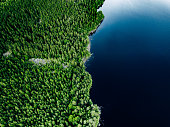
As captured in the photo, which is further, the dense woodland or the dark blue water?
the dark blue water

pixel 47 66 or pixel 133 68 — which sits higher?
pixel 133 68

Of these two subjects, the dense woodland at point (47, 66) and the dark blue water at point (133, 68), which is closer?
the dense woodland at point (47, 66)

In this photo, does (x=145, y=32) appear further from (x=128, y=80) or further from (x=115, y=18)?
(x=128, y=80)

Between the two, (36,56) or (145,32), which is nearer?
(36,56)

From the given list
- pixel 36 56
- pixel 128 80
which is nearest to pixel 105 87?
pixel 128 80
